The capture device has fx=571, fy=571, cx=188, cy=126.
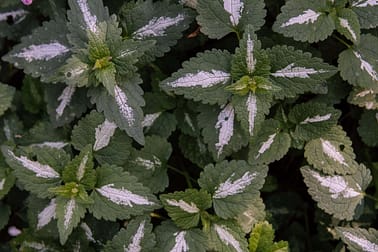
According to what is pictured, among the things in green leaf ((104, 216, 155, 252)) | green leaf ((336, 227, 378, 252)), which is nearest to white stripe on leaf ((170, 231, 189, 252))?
green leaf ((104, 216, 155, 252))

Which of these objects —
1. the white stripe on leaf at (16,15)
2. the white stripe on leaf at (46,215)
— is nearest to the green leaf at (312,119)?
the white stripe on leaf at (46,215)

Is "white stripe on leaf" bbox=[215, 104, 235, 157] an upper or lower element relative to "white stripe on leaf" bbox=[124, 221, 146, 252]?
upper

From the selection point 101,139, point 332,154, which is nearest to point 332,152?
point 332,154

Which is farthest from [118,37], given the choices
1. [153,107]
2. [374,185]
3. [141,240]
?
[374,185]

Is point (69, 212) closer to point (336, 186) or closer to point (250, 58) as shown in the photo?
point (250, 58)

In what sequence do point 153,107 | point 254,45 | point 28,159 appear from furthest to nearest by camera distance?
point 153,107, point 28,159, point 254,45

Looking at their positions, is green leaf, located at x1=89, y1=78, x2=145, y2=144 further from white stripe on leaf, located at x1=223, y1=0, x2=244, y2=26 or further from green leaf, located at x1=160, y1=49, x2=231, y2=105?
white stripe on leaf, located at x1=223, y1=0, x2=244, y2=26

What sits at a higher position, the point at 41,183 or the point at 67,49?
the point at 67,49

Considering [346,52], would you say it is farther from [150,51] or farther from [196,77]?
[150,51]
